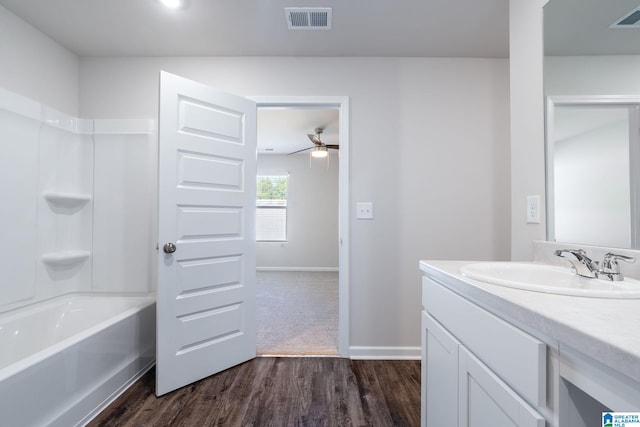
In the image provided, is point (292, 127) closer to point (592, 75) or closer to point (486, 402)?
point (592, 75)

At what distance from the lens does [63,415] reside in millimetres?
1320

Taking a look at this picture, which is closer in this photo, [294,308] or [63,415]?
[63,415]

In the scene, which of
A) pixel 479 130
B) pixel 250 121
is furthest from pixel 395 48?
pixel 250 121

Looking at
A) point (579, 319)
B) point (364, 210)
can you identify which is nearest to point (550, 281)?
point (579, 319)

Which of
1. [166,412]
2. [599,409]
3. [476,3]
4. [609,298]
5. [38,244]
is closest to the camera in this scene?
[599,409]

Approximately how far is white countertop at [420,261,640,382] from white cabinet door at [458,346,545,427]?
177mm

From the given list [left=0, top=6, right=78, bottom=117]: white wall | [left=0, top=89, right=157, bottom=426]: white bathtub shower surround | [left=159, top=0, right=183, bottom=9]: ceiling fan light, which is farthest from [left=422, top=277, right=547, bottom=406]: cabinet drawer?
[left=0, top=6, right=78, bottom=117]: white wall

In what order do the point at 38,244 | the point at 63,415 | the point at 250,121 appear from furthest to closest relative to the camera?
the point at 250,121 → the point at 38,244 → the point at 63,415

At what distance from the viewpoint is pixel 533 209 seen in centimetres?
132

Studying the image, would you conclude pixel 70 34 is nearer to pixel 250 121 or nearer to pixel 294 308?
pixel 250 121

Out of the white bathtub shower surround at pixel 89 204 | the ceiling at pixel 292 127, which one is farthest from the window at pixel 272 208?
the white bathtub shower surround at pixel 89 204

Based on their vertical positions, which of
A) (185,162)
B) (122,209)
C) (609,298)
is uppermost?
(185,162)

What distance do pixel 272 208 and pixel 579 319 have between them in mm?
5602

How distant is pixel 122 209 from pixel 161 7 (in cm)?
149
